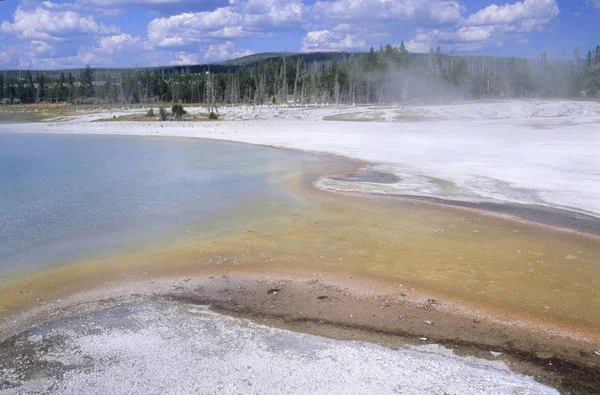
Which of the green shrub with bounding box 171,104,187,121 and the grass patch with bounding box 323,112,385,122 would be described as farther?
the green shrub with bounding box 171,104,187,121

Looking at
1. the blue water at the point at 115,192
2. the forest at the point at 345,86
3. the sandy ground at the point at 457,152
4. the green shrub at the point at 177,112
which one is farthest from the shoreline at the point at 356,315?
the forest at the point at 345,86

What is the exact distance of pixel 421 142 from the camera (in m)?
25.0

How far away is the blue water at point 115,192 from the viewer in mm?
10070

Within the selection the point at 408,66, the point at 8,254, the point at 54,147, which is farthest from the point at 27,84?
the point at 8,254

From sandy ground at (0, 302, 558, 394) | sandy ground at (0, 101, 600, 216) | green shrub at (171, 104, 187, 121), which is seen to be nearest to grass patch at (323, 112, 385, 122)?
sandy ground at (0, 101, 600, 216)

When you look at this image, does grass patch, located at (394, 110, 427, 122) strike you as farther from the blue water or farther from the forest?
the forest

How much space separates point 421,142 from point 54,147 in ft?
56.8

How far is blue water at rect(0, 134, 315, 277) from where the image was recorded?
10.1 m

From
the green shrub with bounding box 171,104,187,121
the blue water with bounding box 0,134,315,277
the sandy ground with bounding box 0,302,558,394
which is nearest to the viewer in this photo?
the sandy ground with bounding box 0,302,558,394

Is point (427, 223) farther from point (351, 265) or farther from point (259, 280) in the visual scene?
point (259, 280)

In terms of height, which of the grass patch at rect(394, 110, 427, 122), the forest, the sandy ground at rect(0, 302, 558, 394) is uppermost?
the forest

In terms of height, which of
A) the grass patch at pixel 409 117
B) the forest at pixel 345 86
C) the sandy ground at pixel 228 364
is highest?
the forest at pixel 345 86

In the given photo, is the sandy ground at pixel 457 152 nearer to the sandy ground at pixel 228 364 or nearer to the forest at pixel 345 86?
the sandy ground at pixel 228 364

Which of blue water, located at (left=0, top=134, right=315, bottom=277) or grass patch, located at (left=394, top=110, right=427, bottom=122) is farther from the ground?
grass patch, located at (left=394, top=110, right=427, bottom=122)
